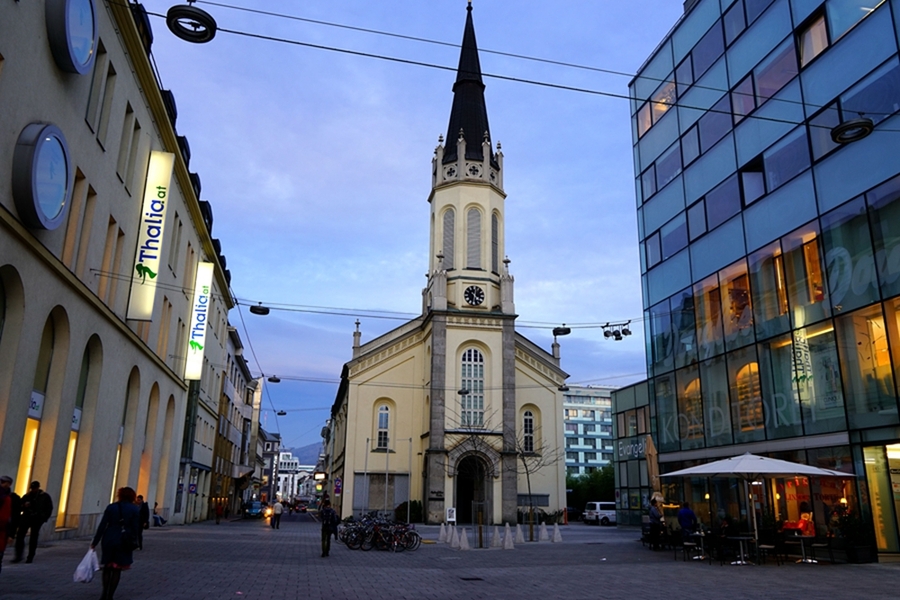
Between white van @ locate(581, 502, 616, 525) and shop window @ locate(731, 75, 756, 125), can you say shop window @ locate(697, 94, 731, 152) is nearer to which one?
shop window @ locate(731, 75, 756, 125)

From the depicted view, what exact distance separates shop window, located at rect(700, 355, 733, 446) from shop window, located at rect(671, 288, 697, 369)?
99 cm

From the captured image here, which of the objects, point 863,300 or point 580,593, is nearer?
point 580,593

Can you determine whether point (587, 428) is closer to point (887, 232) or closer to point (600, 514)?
point (600, 514)

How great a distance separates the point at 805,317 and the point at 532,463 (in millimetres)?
32350

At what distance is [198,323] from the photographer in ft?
117

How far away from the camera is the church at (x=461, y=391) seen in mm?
46688

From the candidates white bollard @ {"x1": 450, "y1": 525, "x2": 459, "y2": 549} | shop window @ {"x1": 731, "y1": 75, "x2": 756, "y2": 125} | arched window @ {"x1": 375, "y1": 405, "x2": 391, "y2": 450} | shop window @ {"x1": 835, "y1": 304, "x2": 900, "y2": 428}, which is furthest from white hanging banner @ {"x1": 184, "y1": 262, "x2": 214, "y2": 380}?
shop window @ {"x1": 835, "y1": 304, "x2": 900, "y2": 428}

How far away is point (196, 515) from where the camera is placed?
4466cm

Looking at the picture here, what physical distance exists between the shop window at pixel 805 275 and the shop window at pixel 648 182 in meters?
9.38

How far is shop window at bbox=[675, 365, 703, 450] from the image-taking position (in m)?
25.0

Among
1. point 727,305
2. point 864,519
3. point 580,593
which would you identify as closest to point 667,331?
point 727,305

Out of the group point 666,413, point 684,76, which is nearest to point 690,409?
point 666,413

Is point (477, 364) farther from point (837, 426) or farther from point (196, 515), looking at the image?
point (837, 426)

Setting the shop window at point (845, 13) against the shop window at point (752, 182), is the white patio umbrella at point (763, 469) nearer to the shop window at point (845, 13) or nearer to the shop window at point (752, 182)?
the shop window at point (752, 182)
